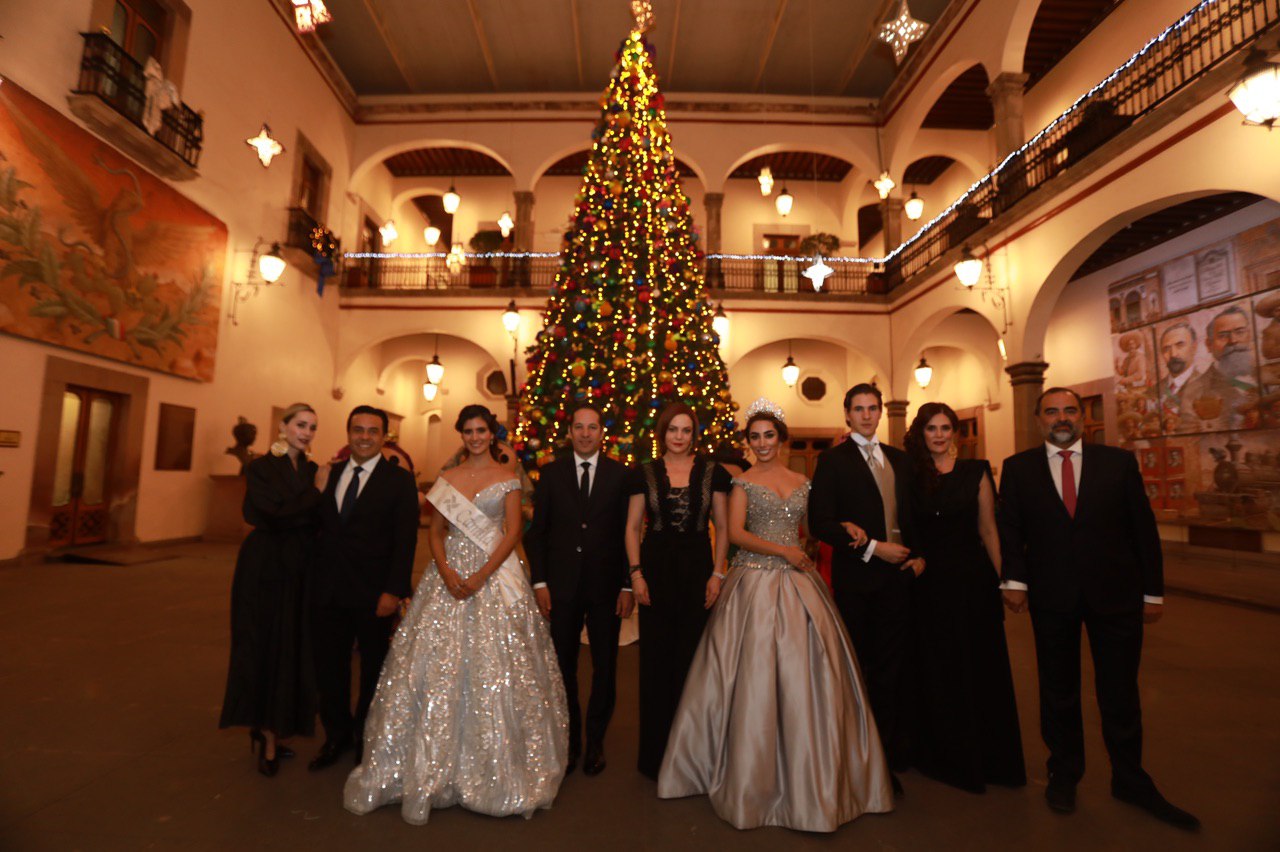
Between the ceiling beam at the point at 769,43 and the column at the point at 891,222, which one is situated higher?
the ceiling beam at the point at 769,43

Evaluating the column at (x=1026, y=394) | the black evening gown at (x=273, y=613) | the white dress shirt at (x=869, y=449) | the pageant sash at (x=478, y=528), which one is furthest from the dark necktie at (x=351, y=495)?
the column at (x=1026, y=394)

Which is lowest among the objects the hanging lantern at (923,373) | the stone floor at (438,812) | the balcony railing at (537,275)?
the stone floor at (438,812)

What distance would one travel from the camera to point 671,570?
2.81m

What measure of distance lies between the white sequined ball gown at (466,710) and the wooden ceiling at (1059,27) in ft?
37.9

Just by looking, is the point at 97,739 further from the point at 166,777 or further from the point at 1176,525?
the point at 1176,525

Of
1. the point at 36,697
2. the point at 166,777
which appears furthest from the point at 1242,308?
the point at 36,697

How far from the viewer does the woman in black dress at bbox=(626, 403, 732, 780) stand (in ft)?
9.08

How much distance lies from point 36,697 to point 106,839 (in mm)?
1879

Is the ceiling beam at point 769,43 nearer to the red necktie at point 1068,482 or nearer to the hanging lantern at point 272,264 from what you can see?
the hanging lantern at point 272,264

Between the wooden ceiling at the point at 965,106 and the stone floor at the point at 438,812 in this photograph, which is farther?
the wooden ceiling at the point at 965,106

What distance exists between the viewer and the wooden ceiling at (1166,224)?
Answer: 8305mm

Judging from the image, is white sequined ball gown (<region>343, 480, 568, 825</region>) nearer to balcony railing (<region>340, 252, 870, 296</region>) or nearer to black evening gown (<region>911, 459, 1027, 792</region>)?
black evening gown (<region>911, 459, 1027, 792</region>)

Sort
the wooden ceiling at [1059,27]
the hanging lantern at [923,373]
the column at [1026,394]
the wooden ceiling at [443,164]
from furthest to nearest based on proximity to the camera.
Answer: the wooden ceiling at [443,164], the hanging lantern at [923,373], the wooden ceiling at [1059,27], the column at [1026,394]

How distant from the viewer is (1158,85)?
8016 mm
